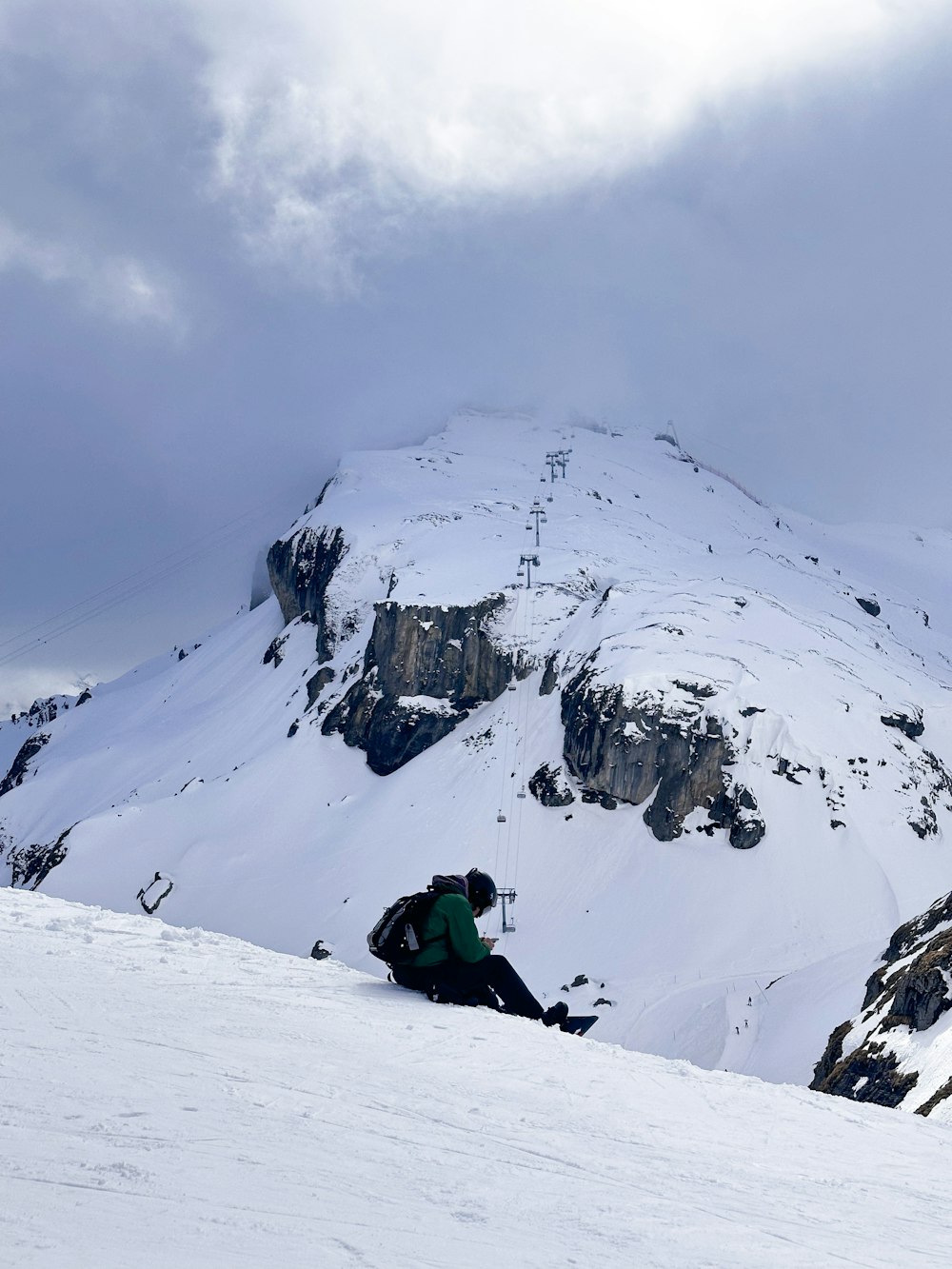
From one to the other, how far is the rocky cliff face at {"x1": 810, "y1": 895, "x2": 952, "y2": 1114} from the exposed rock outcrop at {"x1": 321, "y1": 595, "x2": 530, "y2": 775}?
55662 mm

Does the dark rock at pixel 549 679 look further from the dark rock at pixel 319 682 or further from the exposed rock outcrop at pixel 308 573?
the exposed rock outcrop at pixel 308 573

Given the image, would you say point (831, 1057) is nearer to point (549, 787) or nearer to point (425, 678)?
point (549, 787)

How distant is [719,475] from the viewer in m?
188

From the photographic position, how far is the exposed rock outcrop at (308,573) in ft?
363

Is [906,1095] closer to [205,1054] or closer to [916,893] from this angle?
[205,1054]

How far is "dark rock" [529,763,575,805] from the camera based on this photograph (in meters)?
76.0

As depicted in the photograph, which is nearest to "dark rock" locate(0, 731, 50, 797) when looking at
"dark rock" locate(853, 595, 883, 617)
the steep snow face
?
the steep snow face

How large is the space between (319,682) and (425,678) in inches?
631

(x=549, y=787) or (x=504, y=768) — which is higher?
(x=504, y=768)

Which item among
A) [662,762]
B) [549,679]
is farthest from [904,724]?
[549,679]

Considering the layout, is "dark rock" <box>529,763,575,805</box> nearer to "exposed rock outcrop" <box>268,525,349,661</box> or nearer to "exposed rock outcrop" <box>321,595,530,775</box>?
"exposed rock outcrop" <box>321,595,530,775</box>

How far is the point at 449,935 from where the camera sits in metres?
12.0

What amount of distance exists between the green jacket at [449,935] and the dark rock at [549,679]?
242ft

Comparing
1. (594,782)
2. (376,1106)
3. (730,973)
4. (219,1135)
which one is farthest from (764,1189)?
(594,782)
